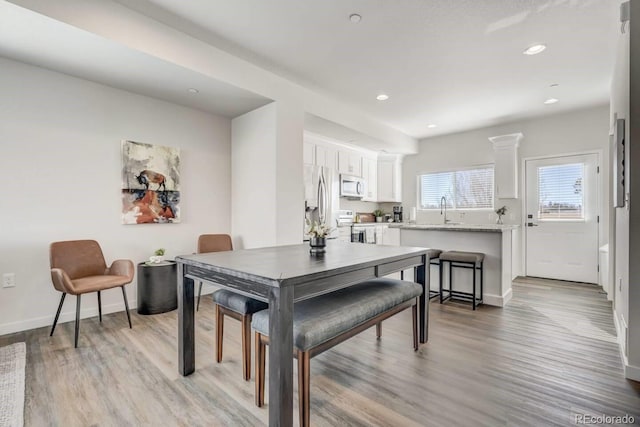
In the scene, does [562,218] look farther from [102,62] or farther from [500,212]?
[102,62]

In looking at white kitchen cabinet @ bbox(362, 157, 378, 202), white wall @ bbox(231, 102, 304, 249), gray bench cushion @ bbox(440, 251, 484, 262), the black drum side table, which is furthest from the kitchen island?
the black drum side table

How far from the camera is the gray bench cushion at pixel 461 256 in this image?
11.5 ft

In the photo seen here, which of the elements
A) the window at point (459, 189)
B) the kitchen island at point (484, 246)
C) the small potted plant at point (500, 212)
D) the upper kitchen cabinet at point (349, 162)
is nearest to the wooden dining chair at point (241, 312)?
the kitchen island at point (484, 246)

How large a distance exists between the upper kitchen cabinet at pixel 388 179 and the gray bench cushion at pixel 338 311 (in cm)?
450

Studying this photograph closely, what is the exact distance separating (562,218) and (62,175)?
6694mm

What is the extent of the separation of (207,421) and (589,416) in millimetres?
2019

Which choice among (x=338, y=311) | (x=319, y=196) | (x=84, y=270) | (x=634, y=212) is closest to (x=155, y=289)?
(x=84, y=270)

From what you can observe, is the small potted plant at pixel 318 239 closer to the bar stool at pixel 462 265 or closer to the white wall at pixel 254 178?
the white wall at pixel 254 178

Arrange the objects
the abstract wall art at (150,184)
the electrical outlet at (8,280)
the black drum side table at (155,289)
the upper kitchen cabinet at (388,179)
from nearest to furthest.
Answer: the electrical outlet at (8,280) → the black drum side table at (155,289) → the abstract wall art at (150,184) → the upper kitchen cabinet at (388,179)

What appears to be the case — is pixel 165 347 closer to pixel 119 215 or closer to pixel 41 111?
pixel 119 215

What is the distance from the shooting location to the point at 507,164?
17.5ft

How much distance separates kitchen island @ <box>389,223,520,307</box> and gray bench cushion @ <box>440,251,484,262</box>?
0.51 ft

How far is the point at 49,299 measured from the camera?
302 cm

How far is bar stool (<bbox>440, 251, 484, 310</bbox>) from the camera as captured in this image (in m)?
3.52
